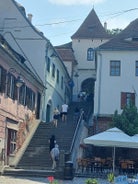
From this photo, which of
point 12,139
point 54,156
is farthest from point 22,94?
point 54,156

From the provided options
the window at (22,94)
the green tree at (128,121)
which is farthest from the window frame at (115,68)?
the window at (22,94)

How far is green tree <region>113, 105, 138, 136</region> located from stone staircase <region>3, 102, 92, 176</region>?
3.00 m

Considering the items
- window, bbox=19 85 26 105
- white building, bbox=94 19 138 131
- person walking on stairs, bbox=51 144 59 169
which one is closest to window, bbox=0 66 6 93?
window, bbox=19 85 26 105

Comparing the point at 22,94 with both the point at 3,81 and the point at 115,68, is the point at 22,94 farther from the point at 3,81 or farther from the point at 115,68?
the point at 115,68

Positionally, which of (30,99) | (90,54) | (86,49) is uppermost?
(86,49)

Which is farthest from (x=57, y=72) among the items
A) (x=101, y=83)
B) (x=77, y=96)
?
(x=77, y=96)

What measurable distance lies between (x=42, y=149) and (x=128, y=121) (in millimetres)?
7561

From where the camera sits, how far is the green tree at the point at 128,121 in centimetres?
3092

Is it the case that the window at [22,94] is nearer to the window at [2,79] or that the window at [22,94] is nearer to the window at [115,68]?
the window at [2,79]

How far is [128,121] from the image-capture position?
3131 centimetres

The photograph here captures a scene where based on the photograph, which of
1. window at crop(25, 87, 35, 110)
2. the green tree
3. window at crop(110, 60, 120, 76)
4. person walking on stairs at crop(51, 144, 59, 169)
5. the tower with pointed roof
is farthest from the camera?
the tower with pointed roof

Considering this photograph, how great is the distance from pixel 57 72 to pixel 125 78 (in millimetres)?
7711

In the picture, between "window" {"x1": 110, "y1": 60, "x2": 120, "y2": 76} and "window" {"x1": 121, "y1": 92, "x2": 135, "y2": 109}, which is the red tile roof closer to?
"window" {"x1": 110, "y1": 60, "x2": 120, "y2": 76}

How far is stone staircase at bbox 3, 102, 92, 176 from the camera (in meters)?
22.6
